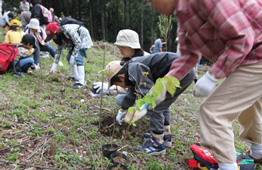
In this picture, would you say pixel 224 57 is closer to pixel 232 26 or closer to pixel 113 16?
pixel 232 26

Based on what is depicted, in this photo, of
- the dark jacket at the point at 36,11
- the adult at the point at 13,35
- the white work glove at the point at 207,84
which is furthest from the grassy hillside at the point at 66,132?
the dark jacket at the point at 36,11

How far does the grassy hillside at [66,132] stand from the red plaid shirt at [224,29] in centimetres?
93

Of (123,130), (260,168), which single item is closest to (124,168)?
(123,130)

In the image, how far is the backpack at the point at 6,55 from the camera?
13.0ft

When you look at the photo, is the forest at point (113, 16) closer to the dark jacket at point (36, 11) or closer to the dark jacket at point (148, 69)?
the dark jacket at point (36, 11)

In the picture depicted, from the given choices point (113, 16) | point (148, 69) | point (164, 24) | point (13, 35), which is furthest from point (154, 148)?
point (113, 16)

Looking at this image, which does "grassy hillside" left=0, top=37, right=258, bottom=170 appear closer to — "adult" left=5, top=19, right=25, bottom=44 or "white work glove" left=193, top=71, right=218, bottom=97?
"white work glove" left=193, top=71, right=218, bottom=97

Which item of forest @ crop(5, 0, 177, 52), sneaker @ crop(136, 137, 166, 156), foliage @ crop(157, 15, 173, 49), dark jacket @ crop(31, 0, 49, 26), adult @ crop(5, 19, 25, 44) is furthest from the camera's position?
forest @ crop(5, 0, 177, 52)

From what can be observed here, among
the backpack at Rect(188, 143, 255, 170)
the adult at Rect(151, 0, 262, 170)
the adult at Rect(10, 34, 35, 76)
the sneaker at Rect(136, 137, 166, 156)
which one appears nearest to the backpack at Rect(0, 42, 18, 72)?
the adult at Rect(10, 34, 35, 76)

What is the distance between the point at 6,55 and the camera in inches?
156

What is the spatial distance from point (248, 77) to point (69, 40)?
3.62 m

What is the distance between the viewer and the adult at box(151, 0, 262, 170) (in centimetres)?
120

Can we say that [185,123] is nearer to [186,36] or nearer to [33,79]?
[186,36]

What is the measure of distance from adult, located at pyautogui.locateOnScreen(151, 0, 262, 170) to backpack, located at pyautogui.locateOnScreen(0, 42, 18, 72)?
3.69 m
